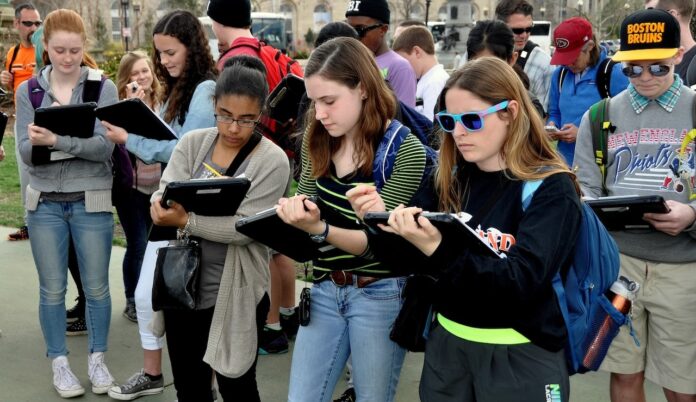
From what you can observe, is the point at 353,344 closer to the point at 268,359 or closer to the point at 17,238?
the point at 268,359

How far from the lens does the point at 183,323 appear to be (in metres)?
3.68

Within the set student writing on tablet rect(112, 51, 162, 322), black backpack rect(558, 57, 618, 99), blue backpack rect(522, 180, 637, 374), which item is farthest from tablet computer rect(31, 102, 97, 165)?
black backpack rect(558, 57, 618, 99)

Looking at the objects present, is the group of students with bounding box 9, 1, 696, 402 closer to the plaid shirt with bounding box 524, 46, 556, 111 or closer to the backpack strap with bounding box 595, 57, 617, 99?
the backpack strap with bounding box 595, 57, 617, 99

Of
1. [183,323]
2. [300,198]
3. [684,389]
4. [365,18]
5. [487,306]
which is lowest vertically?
[684,389]

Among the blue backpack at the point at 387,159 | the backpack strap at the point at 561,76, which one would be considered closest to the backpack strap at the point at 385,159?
the blue backpack at the point at 387,159

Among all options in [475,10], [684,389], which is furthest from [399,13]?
[684,389]

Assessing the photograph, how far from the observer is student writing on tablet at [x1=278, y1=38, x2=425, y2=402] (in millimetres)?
3070

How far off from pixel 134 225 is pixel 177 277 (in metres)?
2.37

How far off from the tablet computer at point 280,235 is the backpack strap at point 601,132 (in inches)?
54.7

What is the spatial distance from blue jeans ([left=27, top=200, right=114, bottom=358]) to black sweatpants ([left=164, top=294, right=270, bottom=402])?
3.70 feet

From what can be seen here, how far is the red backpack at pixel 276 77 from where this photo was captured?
15.8 ft

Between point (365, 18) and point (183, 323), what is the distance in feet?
8.37

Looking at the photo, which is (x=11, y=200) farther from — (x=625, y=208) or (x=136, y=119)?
(x=625, y=208)

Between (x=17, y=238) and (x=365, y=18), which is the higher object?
(x=365, y=18)
